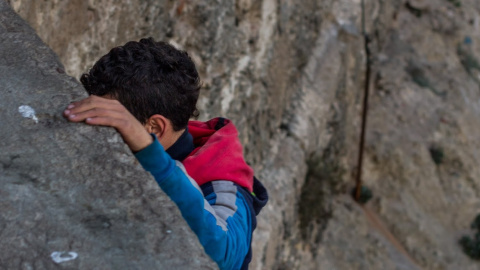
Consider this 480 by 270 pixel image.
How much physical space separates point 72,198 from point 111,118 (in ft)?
0.68

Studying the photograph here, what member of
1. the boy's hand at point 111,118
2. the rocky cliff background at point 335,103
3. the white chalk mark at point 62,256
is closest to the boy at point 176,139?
the boy's hand at point 111,118

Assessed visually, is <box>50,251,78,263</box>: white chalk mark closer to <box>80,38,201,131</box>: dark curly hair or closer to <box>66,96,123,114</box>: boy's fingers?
<box>66,96,123,114</box>: boy's fingers

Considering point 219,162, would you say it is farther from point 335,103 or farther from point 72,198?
point 335,103

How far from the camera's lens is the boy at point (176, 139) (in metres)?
1.35

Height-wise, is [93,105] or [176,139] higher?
[93,105]

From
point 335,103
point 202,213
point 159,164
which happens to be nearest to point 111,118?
point 159,164

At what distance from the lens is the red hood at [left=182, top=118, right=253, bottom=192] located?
1617 mm

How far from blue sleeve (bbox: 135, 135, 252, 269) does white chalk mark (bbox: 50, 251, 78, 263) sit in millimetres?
280

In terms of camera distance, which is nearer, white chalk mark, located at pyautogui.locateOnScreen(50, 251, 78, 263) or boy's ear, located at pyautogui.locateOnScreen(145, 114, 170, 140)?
white chalk mark, located at pyautogui.locateOnScreen(50, 251, 78, 263)

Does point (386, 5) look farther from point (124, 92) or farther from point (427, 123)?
point (124, 92)

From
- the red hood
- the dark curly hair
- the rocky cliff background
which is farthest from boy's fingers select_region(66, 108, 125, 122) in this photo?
the rocky cliff background

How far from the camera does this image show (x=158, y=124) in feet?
5.09

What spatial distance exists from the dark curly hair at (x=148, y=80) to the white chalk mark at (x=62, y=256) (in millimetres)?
474

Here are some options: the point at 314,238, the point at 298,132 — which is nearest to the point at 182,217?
the point at 298,132
